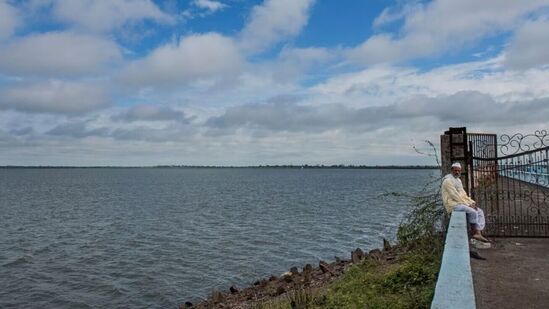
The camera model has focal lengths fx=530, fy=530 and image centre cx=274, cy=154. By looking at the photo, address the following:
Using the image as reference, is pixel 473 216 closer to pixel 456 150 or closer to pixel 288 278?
pixel 456 150

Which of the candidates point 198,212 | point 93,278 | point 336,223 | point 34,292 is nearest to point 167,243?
point 93,278

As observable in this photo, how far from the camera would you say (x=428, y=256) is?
1031 centimetres

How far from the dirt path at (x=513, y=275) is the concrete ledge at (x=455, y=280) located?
988 mm

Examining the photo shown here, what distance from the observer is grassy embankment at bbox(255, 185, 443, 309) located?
8.71m

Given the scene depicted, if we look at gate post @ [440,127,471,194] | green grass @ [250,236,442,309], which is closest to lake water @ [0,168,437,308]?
gate post @ [440,127,471,194]

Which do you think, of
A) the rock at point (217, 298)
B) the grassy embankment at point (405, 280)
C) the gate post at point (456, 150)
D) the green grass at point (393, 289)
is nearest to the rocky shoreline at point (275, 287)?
the rock at point (217, 298)

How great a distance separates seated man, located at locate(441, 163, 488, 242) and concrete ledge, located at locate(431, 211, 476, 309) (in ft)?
10.5

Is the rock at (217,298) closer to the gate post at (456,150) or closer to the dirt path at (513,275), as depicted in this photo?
the gate post at (456,150)

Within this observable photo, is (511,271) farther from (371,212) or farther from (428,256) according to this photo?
(371,212)

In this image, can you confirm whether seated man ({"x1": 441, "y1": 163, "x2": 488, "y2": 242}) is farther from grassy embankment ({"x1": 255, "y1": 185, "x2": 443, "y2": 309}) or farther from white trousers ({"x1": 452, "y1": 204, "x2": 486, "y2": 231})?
grassy embankment ({"x1": 255, "y1": 185, "x2": 443, "y2": 309})

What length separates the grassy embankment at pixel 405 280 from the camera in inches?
343

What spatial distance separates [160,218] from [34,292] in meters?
21.8

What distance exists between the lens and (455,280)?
14.8 feet

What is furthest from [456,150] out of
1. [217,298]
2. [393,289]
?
[217,298]
